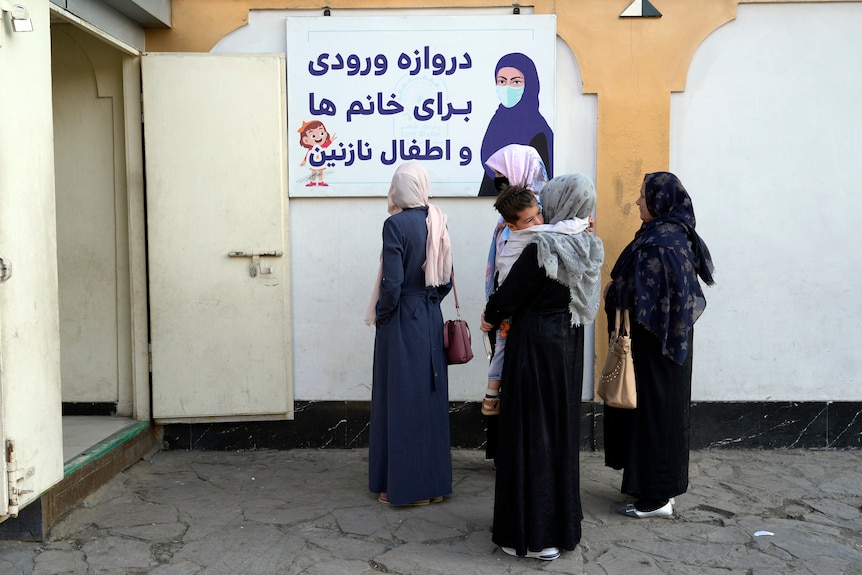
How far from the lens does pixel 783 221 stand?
4.98 m

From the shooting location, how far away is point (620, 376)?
11.9ft

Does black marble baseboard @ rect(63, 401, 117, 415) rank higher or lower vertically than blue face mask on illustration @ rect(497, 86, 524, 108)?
lower

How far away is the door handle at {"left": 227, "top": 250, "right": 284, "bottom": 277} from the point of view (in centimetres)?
480

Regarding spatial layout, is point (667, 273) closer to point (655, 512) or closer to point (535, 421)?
point (535, 421)

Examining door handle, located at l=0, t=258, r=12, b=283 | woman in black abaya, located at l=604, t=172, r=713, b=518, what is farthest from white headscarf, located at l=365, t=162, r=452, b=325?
door handle, located at l=0, t=258, r=12, b=283

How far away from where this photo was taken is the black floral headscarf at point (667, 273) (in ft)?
12.2

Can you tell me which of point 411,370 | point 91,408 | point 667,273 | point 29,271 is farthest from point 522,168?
point 91,408

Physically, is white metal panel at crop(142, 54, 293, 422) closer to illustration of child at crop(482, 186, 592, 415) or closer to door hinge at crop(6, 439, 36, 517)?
door hinge at crop(6, 439, 36, 517)

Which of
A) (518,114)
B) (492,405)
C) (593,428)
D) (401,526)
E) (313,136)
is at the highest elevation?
(518,114)

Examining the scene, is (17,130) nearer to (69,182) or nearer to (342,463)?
(69,182)

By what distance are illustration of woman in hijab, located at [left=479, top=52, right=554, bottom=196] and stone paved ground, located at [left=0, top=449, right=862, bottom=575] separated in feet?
6.45

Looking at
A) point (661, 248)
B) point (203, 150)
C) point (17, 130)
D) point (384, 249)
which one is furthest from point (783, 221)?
point (17, 130)

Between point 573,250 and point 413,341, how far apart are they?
3.45 ft

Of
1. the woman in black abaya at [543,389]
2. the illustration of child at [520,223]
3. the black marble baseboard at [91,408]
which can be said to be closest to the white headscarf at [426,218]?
the illustration of child at [520,223]
